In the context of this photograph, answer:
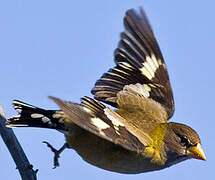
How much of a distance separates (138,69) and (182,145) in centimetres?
121

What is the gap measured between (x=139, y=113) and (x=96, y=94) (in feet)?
1.85

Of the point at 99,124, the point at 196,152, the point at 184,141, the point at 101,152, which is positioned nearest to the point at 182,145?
the point at 184,141

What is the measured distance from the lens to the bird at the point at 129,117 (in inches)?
172

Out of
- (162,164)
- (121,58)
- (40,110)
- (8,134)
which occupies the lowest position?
(162,164)

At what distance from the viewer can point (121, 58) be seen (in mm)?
5852

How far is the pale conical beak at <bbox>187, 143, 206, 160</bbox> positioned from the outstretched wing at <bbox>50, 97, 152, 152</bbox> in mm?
487

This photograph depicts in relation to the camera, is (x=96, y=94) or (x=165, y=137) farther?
(x=96, y=94)

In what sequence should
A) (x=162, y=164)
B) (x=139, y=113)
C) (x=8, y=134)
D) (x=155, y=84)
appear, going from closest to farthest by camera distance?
(x=8, y=134)
(x=162, y=164)
(x=139, y=113)
(x=155, y=84)

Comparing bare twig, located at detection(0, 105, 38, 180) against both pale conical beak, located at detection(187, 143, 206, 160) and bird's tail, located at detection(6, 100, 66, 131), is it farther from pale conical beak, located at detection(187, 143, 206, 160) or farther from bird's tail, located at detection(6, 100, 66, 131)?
pale conical beak, located at detection(187, 143, 206, 160)

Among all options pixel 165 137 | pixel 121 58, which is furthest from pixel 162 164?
pixel 121 58

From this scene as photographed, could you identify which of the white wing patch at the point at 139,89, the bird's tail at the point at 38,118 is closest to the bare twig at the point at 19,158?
the bird's tail at the point at 38,118

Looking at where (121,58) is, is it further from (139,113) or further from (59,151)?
(59,151)

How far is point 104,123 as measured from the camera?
4273 mm

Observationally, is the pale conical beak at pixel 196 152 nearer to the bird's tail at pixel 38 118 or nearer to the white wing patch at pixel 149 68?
the white wing patch at pixel 149 68
